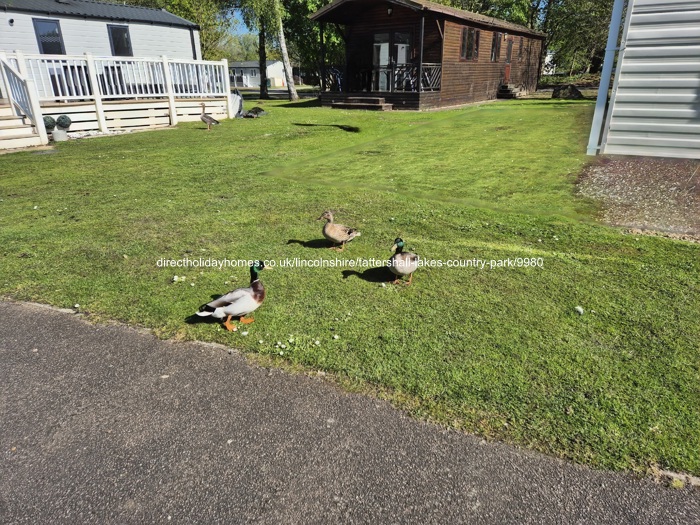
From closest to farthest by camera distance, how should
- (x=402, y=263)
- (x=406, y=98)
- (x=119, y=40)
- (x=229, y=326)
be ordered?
(x=229, y=326) < (x=402, y=263) < (x=119, y=40) < (x=406, y=98)

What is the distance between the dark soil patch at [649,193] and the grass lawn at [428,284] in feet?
1.29

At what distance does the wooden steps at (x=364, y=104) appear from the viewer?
67.4 ft

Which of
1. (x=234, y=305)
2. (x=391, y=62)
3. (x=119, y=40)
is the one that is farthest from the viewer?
(x=391, y=62)

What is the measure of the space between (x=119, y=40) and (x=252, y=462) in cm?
2258

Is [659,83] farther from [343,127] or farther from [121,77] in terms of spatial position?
[121,77]

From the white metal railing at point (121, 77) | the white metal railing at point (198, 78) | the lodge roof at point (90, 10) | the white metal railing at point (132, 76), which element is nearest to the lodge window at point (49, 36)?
the lodge roof at point (90, 10)

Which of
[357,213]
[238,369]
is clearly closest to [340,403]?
[238,369]

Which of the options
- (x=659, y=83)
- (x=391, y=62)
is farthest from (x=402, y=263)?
(x=391, y=62)

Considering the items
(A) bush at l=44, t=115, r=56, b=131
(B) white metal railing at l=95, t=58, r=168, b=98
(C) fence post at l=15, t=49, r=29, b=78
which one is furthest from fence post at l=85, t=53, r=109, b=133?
(C) fence post at l=15, t=49, r=29, b=78

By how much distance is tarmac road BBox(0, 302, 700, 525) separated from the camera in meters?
2.24

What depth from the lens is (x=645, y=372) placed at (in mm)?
3176

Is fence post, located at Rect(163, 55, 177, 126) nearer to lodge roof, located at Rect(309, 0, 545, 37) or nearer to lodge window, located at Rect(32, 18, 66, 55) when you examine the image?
lodge window, located at Rect(32, 18, 66, 55)

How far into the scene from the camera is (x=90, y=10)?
18766 mm

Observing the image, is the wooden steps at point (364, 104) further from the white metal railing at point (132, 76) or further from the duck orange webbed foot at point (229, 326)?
the duck orange webbed foot at point (229, 326)
